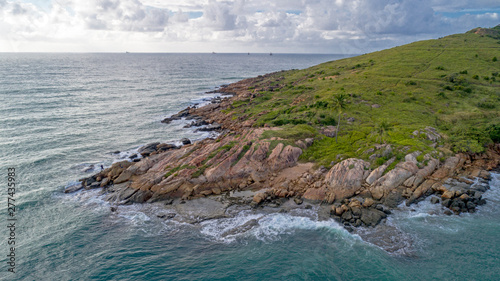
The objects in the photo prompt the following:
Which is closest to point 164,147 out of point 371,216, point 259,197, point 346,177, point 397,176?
point 259,197

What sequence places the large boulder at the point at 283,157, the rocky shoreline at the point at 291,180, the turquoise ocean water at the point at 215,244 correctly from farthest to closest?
the large boulder at the point at 283,157, the rocky shoreline at the point at 291,180, the turquoise ocean water at the point at 215,244

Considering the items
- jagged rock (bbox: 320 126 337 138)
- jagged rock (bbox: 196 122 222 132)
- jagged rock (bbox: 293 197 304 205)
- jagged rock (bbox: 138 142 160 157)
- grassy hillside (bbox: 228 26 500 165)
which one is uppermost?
grassy hillside (bbox: 228 26 500 165)

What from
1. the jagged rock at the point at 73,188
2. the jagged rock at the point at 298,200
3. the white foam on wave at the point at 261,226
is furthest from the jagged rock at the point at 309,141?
the jagged rock at the point at 73,188

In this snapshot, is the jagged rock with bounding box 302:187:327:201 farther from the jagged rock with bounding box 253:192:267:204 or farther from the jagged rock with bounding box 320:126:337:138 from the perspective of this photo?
the jagged rock with bounding box 320:126:337:138

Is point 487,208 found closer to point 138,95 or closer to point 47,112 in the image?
point 47,112

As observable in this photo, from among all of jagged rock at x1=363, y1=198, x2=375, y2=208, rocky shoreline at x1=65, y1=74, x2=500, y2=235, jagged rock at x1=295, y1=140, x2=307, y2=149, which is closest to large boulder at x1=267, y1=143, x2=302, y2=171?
rocky shoreline at x1=65, y1=74, x2=500, y2=235

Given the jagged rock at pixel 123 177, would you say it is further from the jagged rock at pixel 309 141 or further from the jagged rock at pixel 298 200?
the jagged rock at pixel 309 141

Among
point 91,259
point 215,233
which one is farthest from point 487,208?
point 91,259
